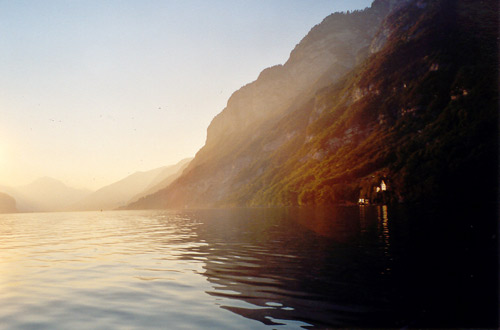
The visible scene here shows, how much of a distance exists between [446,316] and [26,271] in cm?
2565

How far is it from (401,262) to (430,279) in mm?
4538

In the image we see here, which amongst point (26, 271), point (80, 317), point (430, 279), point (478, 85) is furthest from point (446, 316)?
point (478, 85)

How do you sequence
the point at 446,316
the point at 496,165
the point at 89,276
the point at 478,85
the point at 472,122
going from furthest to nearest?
the point at 478,85 → the point at 472,122 → the point at 496,165 → the point at 89,276 → the point at 446,316

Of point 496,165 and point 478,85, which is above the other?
point 478,85

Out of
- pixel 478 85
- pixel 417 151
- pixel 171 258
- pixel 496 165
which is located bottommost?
pixel 171 258

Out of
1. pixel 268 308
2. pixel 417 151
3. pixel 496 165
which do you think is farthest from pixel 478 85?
pixel 268 308

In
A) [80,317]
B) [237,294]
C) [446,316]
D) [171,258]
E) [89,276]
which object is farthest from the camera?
[171,258]

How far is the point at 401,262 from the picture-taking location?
22.0 m

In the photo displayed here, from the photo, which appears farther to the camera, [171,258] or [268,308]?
[171,258]

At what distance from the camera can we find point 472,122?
172 m

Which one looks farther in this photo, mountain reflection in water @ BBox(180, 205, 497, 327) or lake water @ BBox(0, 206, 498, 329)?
mountain reflection in water @ BBox(180, 205, 497, 327)

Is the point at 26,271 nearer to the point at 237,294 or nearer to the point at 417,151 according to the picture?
the point at 237,294

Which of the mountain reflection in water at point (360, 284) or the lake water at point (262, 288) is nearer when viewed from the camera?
the lake water at point (262, 288)

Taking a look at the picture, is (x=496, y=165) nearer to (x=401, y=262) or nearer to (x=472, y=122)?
(x=472, y=122)
